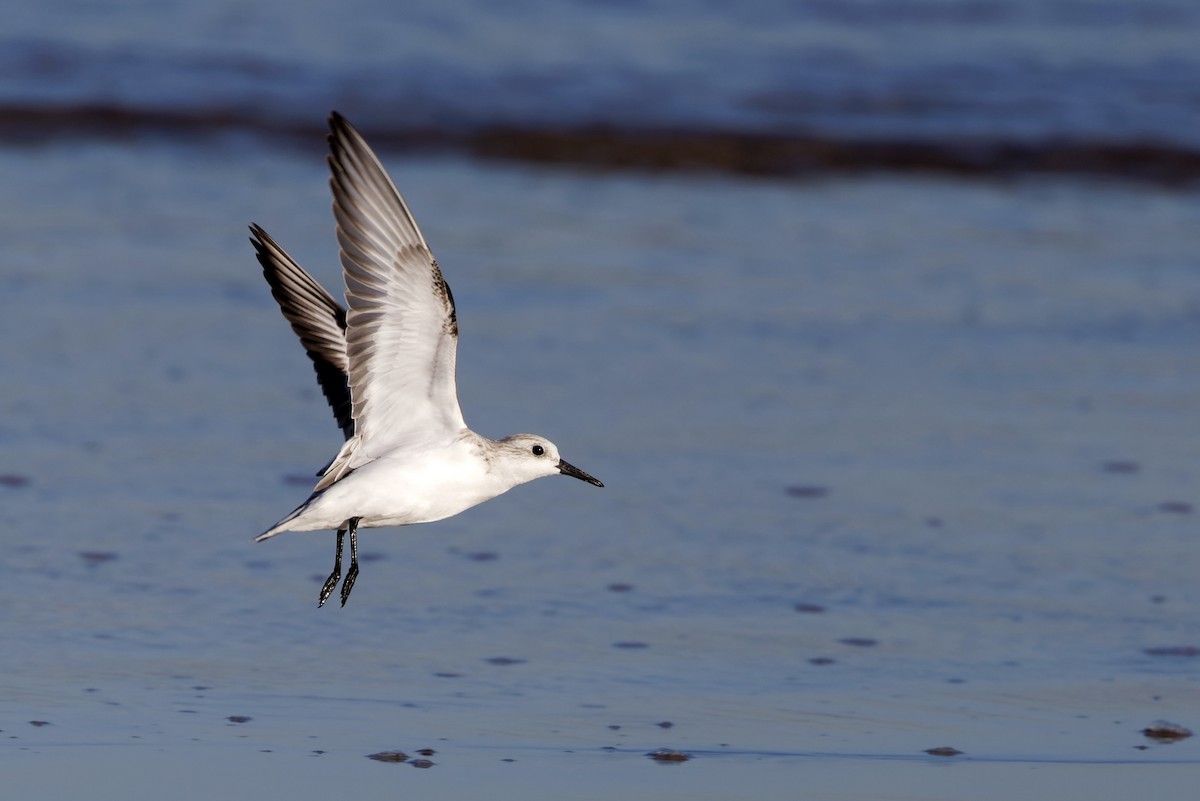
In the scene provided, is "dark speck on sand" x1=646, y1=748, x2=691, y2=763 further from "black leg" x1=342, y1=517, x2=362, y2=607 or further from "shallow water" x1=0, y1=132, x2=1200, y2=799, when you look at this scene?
"black leg" x1=342, y1=517, x2=362, y2=607

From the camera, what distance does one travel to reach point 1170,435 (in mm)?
7875

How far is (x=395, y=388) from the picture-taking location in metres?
5.59

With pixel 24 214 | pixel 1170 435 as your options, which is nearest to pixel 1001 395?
pixel 1170 435

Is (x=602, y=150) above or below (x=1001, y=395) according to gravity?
above

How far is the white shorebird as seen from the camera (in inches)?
214

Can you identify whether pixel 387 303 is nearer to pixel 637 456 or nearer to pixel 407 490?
pixel 407 490

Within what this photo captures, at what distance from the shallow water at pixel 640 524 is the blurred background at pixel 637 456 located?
2 centimetres

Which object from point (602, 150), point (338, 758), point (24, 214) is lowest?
point (338, 758)

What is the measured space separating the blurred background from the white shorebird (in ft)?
1.78

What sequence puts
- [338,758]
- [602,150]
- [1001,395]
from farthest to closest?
[602,150], [1001,395], [338,758]

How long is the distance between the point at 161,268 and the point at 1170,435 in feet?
17.4

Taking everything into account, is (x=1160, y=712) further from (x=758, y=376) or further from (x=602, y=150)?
(x=602, y=150)

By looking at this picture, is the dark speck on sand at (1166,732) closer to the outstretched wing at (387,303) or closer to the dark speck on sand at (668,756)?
the dark speck on sand at (668,756)

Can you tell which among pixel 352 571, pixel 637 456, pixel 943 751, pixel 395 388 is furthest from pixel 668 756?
pixel 637 456
